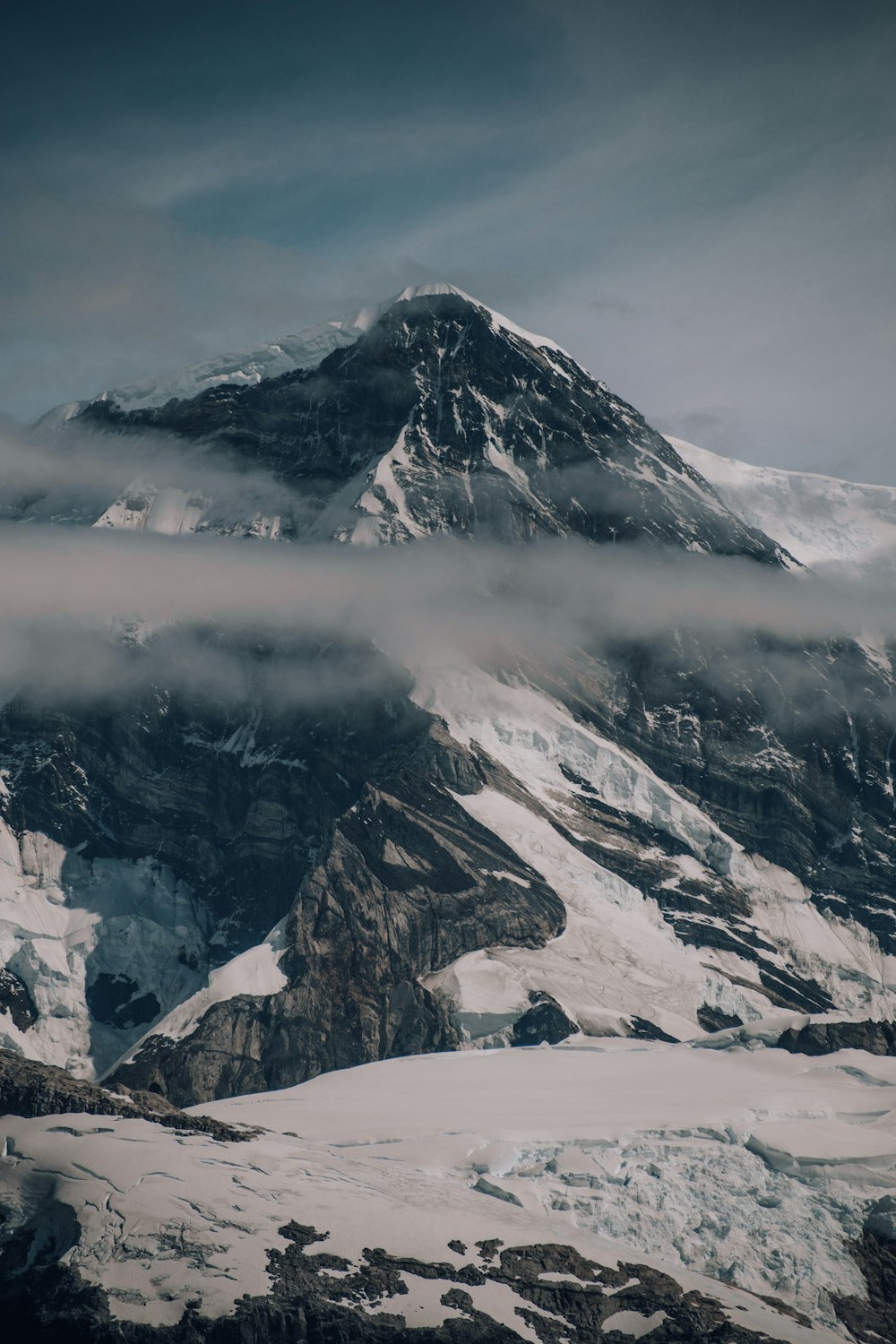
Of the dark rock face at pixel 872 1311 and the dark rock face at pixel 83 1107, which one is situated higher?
the dark rock face at pixel 83 1107

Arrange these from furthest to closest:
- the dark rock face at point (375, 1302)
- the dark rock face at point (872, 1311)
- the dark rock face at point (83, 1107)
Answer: the dark rock face at point (83, 1107) → the dark rock face at point (872, 1311) → the dark rock face at point (375, 1302)

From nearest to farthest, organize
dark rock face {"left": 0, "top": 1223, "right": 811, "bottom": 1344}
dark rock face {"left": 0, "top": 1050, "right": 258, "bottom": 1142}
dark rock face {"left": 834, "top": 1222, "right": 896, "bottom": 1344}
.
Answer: dark rock face {"left": 0, "top": 1223, "right": 811, "bottom": 1344} < dark rock face {"left": 834, "top": 1222, "right": 896, "bottom": 1344} < dark rock face {"left": 0, "top": 1050, "right": 258, "bottom": 1142}

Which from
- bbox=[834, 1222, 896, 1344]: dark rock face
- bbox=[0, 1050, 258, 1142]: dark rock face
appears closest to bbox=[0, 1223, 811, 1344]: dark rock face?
bbox=[0, 1050, 258, 1142]: dark rock face

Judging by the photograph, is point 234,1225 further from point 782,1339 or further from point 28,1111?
point 782,1339

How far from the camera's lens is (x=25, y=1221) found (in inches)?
6954

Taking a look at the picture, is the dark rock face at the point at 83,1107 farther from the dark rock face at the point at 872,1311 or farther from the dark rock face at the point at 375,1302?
the dark rock face at the point at 872,1311

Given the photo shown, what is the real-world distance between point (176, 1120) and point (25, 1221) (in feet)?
81.6

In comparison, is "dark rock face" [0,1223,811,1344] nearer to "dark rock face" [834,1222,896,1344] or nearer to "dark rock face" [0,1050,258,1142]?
"dark rock face" [0,1050,258,1142]

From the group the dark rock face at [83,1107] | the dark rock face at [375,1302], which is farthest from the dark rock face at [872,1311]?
the dark rock face at [83,1107]

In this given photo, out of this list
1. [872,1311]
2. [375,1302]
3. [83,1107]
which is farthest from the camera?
[83,1107]

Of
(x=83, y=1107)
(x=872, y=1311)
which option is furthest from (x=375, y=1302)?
(x=872, y=1311)

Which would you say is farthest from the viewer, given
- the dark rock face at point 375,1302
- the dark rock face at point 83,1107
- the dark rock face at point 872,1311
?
the dark rock face at point 83,1107

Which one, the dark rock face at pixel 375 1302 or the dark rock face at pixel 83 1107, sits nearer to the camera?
the dark rock face at pixel 375 1302

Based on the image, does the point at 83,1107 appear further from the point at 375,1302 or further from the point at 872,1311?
the point at 872,1311
